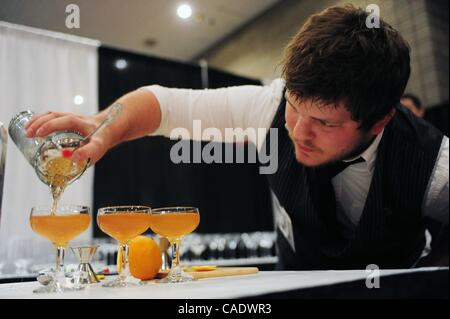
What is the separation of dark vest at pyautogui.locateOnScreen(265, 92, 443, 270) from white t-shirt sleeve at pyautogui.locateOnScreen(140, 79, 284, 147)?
190 mm

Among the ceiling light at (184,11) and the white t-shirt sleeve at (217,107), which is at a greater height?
the ceiling light at (184,11)

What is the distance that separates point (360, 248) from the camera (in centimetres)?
90

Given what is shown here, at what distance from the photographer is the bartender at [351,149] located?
0.84 metres

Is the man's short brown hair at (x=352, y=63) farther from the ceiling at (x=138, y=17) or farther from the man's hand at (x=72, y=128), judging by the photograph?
the man's hand at (x=72, y=128)

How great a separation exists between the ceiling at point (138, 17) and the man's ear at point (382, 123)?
35 centimetres

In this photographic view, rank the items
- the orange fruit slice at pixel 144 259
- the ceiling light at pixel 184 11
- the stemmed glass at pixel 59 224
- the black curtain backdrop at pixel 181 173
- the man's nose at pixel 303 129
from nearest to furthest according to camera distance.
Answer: the stemmed glass at pixel 59 224 → the orange fruit slice at pixel 144 259 → the man's nose at pixel 303 129 → the ceiling light at pixel 184 11 → the black curtain backdrop at pixel 181 173

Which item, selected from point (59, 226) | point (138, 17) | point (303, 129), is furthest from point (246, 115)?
point (59, 226)

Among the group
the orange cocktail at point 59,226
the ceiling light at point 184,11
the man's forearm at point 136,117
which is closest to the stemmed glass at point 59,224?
the orange cocktail at point 59,226

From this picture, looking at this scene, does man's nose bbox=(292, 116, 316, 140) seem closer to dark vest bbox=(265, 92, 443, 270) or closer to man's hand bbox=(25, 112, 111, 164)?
dark vest bbox=(265, 92, 443, 270)

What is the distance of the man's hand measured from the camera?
0.84 m

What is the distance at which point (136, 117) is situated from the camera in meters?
1.06

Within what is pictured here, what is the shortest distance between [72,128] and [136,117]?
0.20 meters

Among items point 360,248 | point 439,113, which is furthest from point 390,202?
point 439,113
